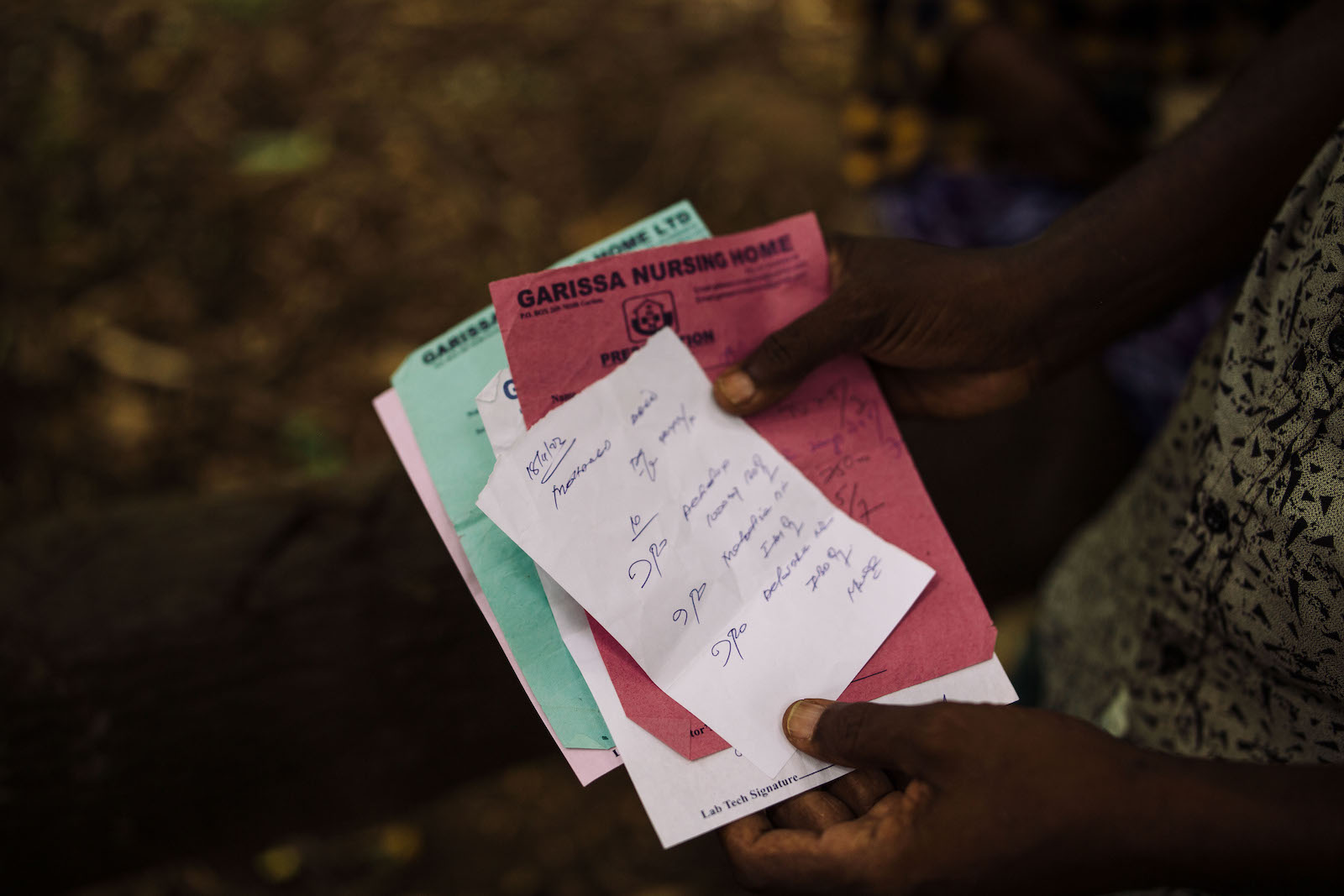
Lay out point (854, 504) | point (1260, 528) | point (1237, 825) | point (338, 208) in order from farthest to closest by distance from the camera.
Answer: point (338, 208) < point (854, 504) < point (1260, 528) < point (1237, 825)

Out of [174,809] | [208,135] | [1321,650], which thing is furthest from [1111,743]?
[208,135]

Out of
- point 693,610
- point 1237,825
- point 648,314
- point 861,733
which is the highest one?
point 648,314

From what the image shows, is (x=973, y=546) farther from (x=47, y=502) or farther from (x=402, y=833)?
(x=47, y=502)

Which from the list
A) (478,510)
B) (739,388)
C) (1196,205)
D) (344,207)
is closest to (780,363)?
(739,388)

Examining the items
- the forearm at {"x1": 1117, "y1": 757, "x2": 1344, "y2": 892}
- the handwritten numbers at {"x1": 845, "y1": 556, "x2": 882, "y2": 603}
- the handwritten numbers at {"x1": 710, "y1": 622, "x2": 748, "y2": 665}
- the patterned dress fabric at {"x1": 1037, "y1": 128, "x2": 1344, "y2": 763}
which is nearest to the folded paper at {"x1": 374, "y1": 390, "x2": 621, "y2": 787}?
the handwritten numbers at {"x1": 710, "y1": 622, "x2": 748, "y2": 665}

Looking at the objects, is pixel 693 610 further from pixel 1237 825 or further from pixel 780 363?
pixel 1237 825

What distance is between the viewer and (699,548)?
62 cm

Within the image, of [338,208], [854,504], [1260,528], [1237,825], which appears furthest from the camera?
[338,208]

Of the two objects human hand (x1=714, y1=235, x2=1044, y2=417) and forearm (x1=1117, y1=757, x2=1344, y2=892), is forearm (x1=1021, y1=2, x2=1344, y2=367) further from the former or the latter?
forearm (x1=1117, y1=757, x2=1344, y2=892)

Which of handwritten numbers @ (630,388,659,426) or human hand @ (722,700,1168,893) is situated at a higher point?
handwritten numbers @ (630,388,659,426)

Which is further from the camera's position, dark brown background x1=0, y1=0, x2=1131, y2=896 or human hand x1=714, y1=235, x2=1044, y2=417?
dark brown background x1=0, y1=0, x2=1131, y2=896

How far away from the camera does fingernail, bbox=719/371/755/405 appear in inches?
25.3

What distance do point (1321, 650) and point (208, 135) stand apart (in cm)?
202

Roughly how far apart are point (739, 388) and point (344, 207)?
4.37ft
